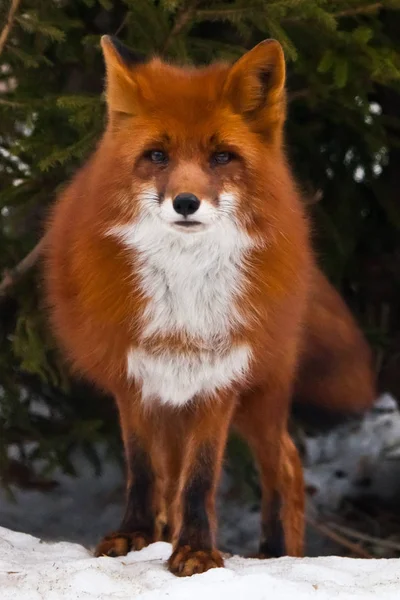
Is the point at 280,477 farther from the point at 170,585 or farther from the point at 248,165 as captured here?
the point at 248,165

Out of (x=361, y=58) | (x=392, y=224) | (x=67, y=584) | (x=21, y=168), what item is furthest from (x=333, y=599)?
(x=392, y=224)

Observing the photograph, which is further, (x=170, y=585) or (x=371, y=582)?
(x=371, y=582)

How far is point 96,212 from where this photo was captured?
2852 mm

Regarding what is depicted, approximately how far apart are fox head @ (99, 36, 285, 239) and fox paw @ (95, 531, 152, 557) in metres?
1.21

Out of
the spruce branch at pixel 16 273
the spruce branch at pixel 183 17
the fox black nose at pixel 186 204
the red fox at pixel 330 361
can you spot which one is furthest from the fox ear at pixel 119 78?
the spruce branch at pixel 16 273

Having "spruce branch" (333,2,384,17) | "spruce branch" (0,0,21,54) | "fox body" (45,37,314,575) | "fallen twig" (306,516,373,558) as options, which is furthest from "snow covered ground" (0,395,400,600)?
"spruce branch" (333,2,384,17)

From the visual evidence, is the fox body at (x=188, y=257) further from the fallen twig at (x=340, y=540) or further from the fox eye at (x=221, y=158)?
the fallen twig at (x=340, y=540)

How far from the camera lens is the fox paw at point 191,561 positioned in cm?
285

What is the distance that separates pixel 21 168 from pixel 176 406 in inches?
73.9

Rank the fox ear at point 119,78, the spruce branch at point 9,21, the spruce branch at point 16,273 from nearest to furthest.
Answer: the fox ear at point 119,78 → the spruce branch at point 9,21 → the spruce branch at point 16,273

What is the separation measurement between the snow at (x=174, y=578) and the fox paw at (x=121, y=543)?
0.05m

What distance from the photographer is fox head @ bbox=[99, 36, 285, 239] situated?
2.66 metres

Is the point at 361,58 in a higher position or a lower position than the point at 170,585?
higher

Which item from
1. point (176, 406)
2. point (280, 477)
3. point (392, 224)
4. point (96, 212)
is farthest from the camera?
point (392, 224)
